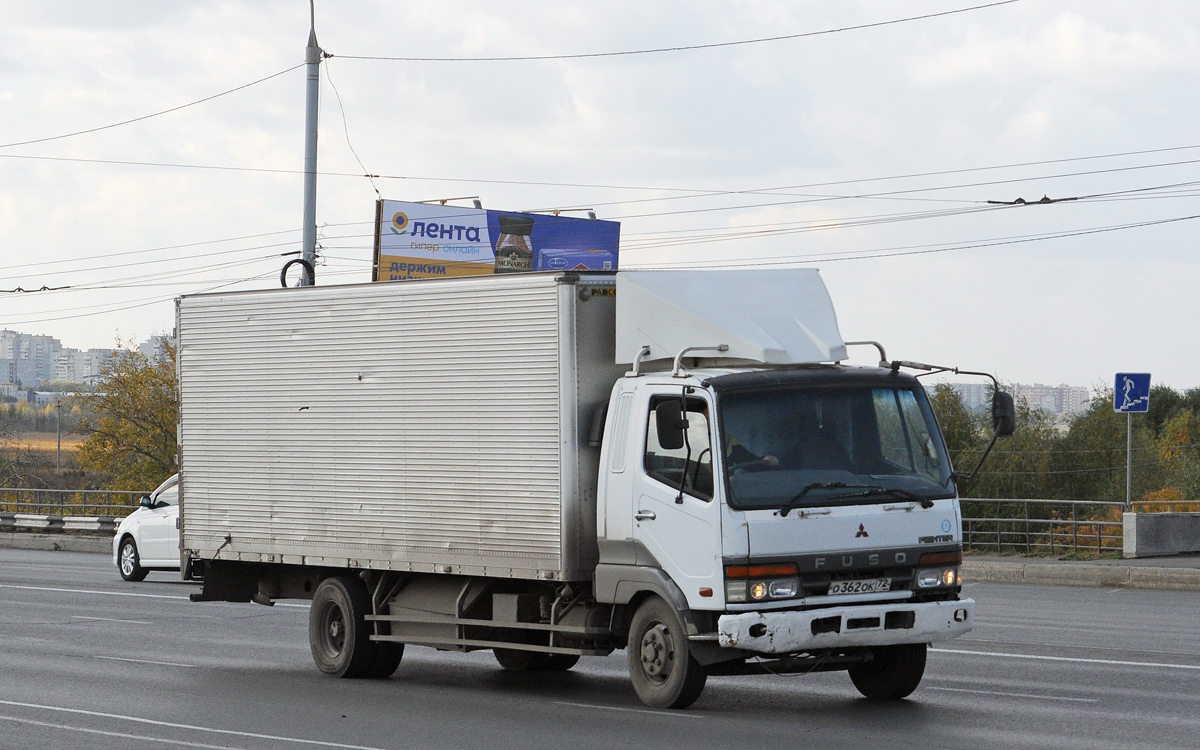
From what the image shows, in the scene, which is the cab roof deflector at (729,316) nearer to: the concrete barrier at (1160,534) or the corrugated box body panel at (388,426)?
the corrugated box body panel at (388,426)

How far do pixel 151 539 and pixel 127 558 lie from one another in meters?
0.98

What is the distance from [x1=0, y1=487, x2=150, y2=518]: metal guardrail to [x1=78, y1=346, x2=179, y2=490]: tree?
2119 mm

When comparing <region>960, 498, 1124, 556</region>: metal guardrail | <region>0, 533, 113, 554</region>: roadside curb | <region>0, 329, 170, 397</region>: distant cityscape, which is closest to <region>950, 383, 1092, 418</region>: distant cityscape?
<region>960, 498, 1124, 556</region>: metal guardrail

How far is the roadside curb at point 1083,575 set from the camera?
827 inches

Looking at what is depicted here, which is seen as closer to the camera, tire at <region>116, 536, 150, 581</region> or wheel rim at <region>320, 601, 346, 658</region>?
wheel rim at <region>320, 601, 346, 658</region>

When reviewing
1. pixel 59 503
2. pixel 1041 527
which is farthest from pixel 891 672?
pixel 1041 527

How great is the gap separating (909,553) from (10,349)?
561 feet

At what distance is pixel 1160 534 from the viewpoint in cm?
2370

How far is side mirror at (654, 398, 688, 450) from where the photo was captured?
9.60 meters

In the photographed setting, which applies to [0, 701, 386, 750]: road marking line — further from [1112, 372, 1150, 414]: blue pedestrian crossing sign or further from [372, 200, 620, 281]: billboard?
[372, 200, 620, 281]: billboard

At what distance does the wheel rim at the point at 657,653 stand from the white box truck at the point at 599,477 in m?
0.03

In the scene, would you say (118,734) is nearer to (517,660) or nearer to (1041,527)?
(517,660)

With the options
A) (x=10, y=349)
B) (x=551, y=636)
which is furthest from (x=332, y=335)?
(x=10, y=349)

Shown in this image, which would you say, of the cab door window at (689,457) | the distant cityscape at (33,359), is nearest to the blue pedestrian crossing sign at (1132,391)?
the cab door window at (689,457)
